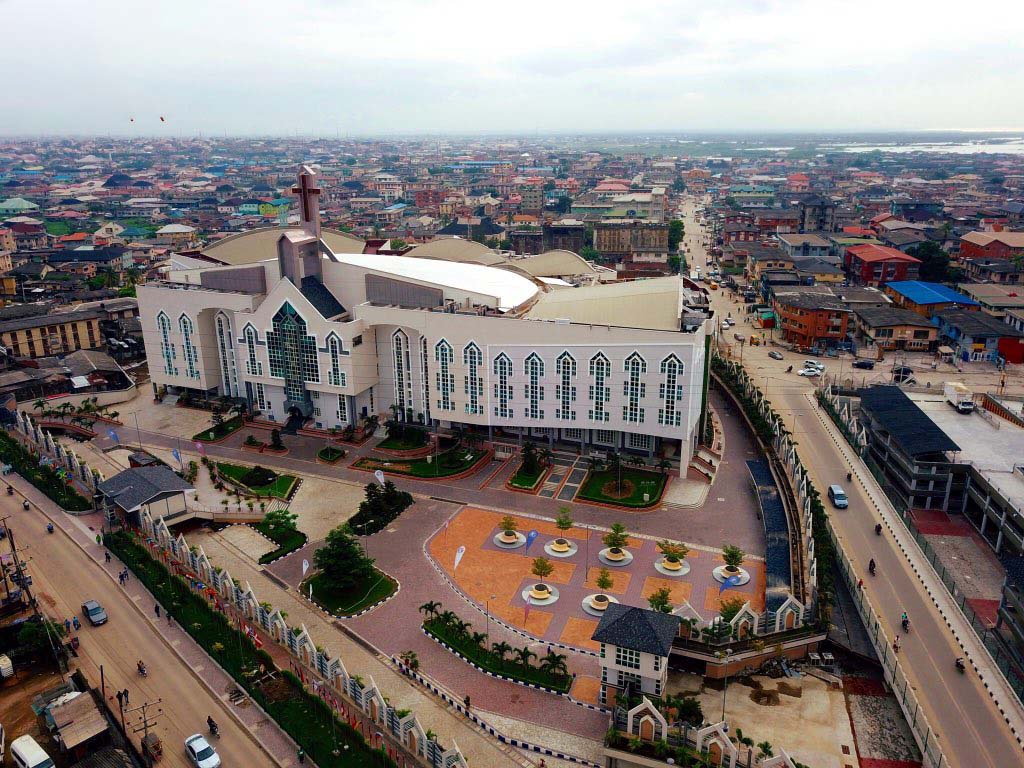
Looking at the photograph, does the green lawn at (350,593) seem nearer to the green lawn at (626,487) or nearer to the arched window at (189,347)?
the green lawn at (626,487)

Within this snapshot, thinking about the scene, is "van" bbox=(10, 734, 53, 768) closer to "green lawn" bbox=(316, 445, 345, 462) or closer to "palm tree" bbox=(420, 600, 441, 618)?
"palm tree" bbox=(420, 600, 441, 618)

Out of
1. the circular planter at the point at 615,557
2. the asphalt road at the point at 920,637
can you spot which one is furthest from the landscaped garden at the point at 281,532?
the asphalt road at the point at 920,637

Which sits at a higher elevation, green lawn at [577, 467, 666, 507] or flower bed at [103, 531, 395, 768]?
flower bed at [103, 531, 395, 768]

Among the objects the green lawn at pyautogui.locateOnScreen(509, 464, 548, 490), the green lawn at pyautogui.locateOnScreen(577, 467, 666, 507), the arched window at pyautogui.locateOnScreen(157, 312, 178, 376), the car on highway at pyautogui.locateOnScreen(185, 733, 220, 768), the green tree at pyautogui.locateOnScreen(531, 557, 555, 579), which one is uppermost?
the arched window at pyautogui.locateOnScreen(157, 312, 178, 376)

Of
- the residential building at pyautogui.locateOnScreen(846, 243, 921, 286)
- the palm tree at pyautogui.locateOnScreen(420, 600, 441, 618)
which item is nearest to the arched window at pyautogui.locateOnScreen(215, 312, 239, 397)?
the palm tree at pyautogui.locateOnScreen(420, 600, 441, 618)

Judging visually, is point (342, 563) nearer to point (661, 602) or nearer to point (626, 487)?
point (661, 602)

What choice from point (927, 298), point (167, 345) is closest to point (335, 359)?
point (167, 345)

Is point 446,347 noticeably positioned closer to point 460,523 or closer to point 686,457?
point 460,523

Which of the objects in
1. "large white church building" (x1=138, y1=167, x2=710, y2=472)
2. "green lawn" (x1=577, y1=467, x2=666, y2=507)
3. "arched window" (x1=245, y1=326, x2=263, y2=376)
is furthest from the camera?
"arched window" (x1=245, y1=326, x2=263, y2=376)
